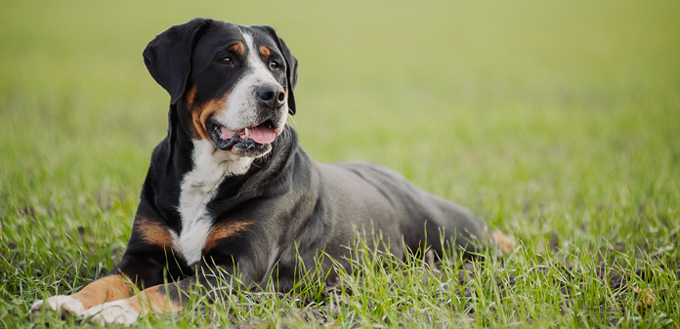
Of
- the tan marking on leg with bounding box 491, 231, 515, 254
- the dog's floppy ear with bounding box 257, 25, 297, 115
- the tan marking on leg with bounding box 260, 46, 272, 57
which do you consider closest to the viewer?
the tan marking on leg with bounding box 260, 46, 272, 57

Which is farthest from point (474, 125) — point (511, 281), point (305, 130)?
point (511, 281)

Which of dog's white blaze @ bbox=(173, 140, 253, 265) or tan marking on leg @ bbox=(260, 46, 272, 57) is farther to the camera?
tan marking on leg @ bbox=(260, 46, 272, 57)

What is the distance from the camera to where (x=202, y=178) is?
3.65 meters

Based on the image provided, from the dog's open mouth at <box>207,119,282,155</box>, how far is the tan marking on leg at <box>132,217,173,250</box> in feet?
1.90

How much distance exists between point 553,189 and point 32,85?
390 inches

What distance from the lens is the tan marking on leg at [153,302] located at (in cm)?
297

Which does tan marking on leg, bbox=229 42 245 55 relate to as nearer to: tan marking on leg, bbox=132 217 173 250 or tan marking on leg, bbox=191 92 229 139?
tan marking on leg, bbox=191 92 229 139

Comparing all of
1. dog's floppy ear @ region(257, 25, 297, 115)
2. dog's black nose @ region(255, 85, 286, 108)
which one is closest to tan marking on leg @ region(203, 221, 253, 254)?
dog's black nose @ region(255, 85, 286, 108)

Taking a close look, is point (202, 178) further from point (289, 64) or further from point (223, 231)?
point (289, 64)

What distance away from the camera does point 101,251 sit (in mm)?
4191

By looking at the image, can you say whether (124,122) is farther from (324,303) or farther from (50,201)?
(324,303)

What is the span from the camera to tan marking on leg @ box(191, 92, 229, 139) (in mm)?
3506

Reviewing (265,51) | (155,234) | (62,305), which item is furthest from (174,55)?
(62,305)

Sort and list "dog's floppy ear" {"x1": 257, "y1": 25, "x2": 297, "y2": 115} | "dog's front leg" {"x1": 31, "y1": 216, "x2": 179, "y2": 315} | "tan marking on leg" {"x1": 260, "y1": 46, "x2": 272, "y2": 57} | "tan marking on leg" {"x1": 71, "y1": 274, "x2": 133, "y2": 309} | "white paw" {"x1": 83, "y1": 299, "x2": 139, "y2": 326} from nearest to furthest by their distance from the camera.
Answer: "white paw" {"x1": 83, "y1": 299, "x2": 139, "y2": 326}, "tan marking on leg" {"x1": 71, "y1": 274, "x2": 133, "y2": 309}, "dog's front leg" {"x1": 31, "y1": 216, "x2": 179, "y2": 315}, "tan marking on leg" {"x1": 260, "y1": 46, "x2": 272, "y2": 57}, "dog's floppy ear" {"x1": 257, "y1": 25, "x2": 297, "y2": 115}
